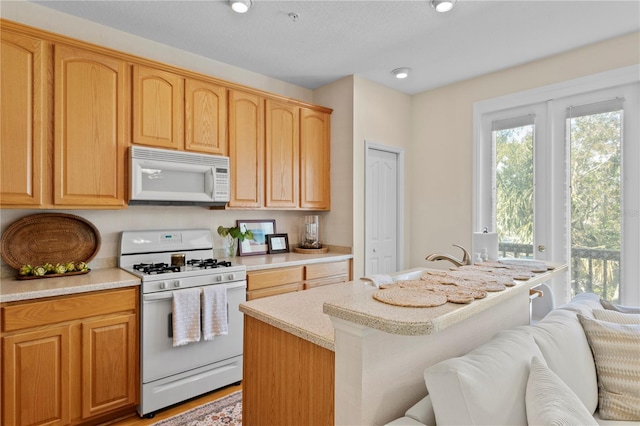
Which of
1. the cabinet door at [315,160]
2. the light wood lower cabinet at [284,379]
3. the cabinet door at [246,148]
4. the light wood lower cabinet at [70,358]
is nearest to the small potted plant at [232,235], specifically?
the cabinet door at [246,148]

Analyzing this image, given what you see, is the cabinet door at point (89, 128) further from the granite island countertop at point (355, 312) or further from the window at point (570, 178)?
the window at point (570, 178)

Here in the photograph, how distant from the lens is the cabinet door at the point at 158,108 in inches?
99.4

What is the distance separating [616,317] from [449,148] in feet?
8.05

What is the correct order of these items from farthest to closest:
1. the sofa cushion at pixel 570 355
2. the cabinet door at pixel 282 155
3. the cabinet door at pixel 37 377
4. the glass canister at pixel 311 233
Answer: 1. the glass canister at pixel 311 233
2. the cabinet door at pixel 282 155
3. the cabinet door at pixel 37 377
4. the sofa cushion at pixel 570 355

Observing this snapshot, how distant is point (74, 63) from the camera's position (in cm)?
226

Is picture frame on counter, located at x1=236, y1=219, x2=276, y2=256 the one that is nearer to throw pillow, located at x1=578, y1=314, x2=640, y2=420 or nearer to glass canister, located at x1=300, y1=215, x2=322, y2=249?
glass canister, located at x1=300, y1=215, x2=322, y2=249

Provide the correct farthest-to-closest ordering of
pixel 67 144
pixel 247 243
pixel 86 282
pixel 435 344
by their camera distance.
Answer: pixel 247 243 < pixel 67 144 < pixel 86 282 < pixel 435 344

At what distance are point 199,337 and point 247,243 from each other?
116cm

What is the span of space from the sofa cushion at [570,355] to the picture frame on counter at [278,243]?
247 centimetres

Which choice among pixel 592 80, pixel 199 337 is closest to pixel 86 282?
pixel 199 337

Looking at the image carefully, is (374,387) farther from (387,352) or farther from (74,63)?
(74,63)

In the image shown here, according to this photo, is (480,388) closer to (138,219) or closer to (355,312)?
(355,312)

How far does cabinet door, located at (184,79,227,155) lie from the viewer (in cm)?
278

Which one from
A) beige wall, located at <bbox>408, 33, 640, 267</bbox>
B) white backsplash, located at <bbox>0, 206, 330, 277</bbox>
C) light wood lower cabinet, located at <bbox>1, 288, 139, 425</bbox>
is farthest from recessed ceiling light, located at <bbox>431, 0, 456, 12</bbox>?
light wood lower cabinet, located at <bbox>1, 288, 139, 425</bbox>
